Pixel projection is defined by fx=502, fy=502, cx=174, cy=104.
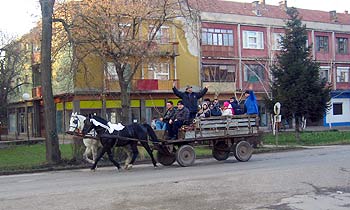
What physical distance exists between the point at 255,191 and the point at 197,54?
125 feet

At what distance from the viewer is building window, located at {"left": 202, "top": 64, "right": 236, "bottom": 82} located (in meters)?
49.1

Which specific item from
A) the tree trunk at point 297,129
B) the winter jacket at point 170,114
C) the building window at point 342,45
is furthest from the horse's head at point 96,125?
the building window at point 342,45

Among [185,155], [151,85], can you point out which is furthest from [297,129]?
[151,85]

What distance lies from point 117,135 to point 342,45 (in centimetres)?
4799

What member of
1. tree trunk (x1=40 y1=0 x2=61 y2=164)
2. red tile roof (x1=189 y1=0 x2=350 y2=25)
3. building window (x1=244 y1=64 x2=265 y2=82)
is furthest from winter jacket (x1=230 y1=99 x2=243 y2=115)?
building window (x1=244 y1=64 x2=265 y2=82)

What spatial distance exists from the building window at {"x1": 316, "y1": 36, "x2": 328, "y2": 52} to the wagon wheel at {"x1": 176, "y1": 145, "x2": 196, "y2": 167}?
139 ft

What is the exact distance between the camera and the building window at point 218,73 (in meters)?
49.1

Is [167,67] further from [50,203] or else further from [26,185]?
[50,203]

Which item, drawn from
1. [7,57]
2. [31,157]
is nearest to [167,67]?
[7,57]

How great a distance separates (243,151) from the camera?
60.8 ft

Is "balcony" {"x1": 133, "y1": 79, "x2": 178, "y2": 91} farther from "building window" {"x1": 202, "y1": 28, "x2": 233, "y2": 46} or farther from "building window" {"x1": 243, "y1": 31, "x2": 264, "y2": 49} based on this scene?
"building window" {"x1": 243, "y1": 31, "x2": 264, "y2": 49}

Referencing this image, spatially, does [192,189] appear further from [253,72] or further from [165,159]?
[253,72]

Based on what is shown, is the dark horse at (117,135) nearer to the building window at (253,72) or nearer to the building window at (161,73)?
the building window at (161,73)

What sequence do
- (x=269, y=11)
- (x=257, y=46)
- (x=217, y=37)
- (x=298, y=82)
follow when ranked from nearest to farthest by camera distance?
(x=298, y=82) → (x=217, y=37) → (x=257, y=46) → (x=269, y=11)
